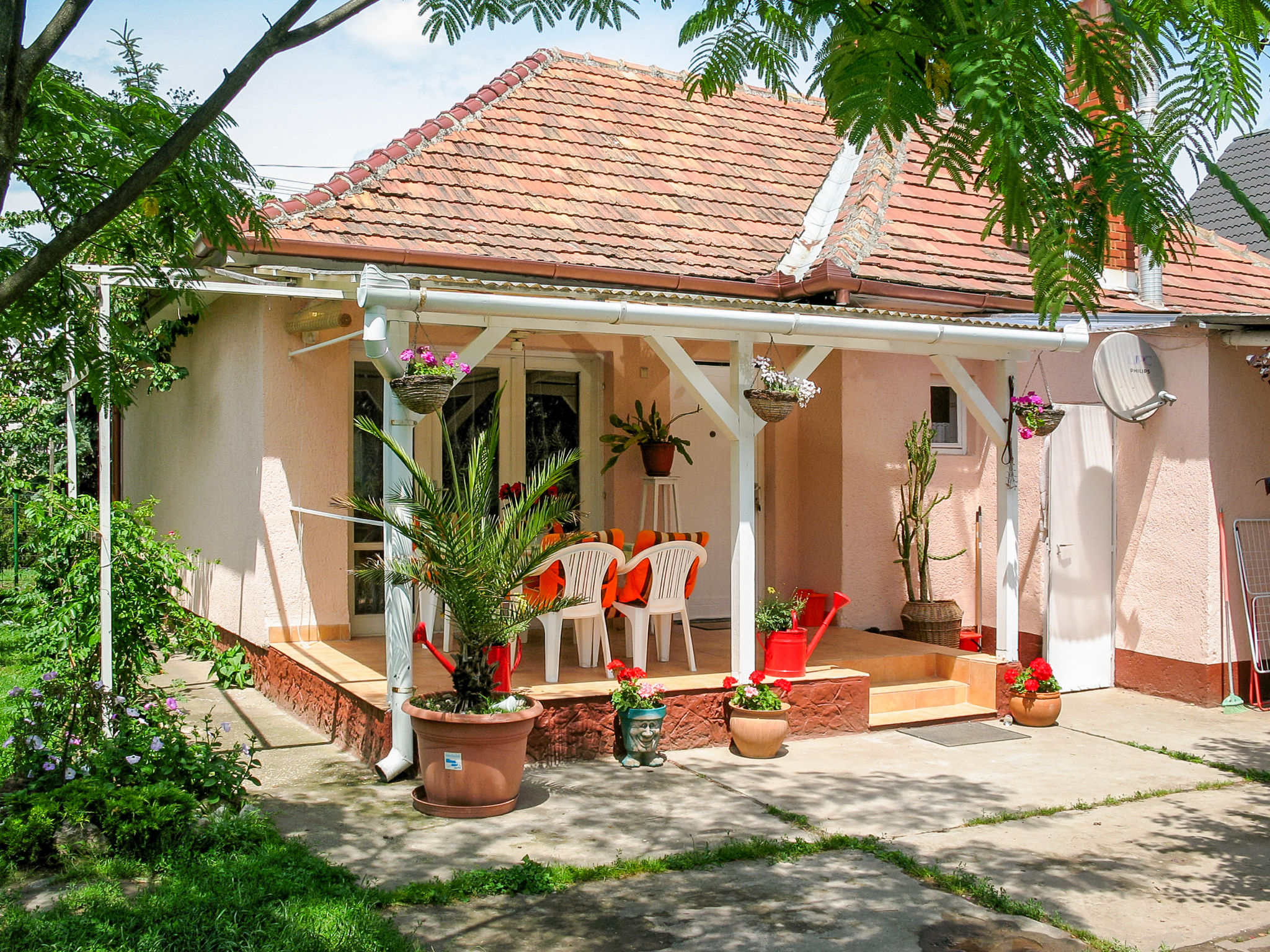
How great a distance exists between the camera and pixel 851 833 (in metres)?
5.69

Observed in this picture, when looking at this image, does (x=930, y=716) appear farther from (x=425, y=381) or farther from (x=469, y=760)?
(x=425, y=381)

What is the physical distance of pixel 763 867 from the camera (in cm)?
518

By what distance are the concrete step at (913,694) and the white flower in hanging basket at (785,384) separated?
2.24m

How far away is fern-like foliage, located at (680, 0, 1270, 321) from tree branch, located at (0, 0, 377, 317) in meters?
1.06

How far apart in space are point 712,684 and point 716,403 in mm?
1857

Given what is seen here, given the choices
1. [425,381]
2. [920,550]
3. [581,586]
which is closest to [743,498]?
[581,586]

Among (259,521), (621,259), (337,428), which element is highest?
(621,259)

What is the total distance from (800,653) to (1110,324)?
150 inches

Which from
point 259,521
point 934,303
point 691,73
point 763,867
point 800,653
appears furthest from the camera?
point 934,303

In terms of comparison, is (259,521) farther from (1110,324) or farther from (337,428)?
(1110,324)

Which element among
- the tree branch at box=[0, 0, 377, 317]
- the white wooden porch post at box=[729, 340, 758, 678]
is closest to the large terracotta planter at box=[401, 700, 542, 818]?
the white wooden porch post at box=[729, 340, 758, 678]

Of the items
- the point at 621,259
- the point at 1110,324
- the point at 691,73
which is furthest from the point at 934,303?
the point at 691,73

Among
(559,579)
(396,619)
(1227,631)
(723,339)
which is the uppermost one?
(723,339)

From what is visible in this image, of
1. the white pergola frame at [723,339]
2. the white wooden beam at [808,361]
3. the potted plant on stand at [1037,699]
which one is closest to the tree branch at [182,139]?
the white pergola frame at [723,339]
